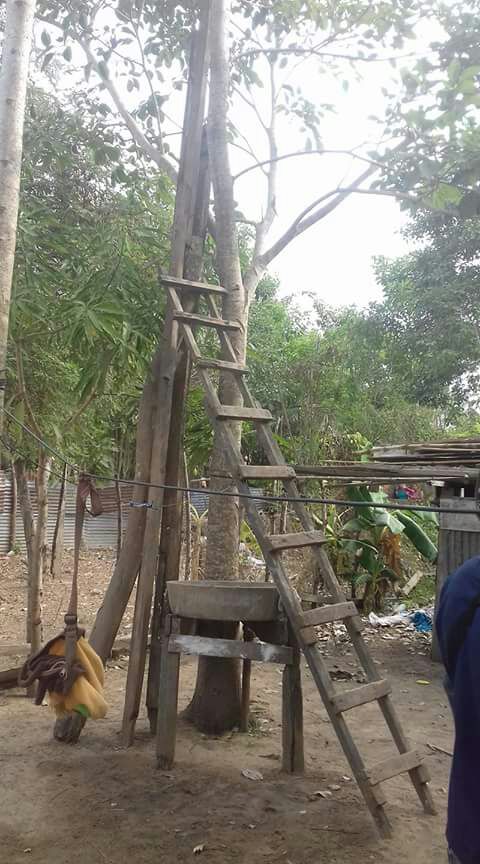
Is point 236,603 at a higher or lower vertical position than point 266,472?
lower

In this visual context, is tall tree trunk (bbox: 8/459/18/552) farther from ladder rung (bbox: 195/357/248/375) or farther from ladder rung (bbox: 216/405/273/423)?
ladder rung (bbox: 216/405/273/423)

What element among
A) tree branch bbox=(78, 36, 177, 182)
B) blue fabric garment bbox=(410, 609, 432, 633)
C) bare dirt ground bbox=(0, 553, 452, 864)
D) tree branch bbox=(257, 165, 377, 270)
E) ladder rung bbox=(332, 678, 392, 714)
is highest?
tree branch bbox=(78, 36, 177, 182)

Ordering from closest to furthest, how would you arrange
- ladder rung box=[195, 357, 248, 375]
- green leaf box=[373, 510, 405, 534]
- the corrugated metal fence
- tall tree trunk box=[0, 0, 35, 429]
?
1. tall tree trunk box=[0, 0, 35, 429]
2. ladder rung box=[195, 357, 248, 375]
3. green leaf box=[373, 510, 405, 534]
4. the corrugated metal fence

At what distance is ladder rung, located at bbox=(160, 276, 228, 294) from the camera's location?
4930 mm

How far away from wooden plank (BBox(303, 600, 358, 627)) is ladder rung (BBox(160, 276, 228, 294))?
2.45 meters

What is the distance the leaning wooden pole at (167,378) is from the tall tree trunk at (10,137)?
4.65 feet

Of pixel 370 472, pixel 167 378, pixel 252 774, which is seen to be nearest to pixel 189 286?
pixel 167 378

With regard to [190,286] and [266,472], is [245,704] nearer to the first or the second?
[266,472]

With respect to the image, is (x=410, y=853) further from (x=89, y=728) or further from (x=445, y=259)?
(x=445, y=259)

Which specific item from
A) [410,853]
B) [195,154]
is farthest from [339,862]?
[195,154]

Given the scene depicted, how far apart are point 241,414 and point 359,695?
5.72 ft

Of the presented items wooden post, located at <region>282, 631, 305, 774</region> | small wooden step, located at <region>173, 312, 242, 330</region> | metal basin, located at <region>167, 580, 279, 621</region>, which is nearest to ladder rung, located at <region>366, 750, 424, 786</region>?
wooden post, located at <region>282, 631, 305, 774</region>

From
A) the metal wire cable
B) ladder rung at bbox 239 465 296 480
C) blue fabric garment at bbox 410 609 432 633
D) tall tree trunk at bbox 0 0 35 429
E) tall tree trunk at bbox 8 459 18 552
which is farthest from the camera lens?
tall tree trunk at bbox 8 459 18 552

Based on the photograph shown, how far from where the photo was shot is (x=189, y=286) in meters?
5.05
